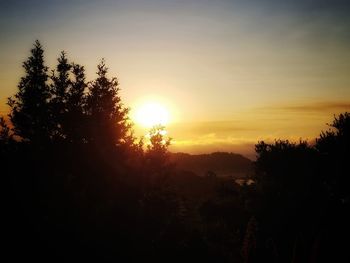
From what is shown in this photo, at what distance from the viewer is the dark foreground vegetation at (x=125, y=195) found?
826 centimetres

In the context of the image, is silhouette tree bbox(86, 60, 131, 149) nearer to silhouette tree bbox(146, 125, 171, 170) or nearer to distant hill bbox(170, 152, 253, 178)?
silhouette tree bbox(146, 125, 171, 170)

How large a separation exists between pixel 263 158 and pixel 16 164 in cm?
3801

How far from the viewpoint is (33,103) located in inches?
1344

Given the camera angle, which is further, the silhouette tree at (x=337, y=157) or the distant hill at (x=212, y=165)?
the distant hill at (x=212, y=165)

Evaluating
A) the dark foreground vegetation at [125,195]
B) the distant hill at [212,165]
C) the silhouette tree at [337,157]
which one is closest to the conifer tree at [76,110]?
the dark foreground vegetation at [125,195]

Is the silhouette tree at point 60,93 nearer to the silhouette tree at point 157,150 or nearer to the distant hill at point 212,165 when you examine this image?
the silhouette tree at point 157,150

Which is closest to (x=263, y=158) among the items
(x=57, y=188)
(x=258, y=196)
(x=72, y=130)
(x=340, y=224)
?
(x=258, y=196)

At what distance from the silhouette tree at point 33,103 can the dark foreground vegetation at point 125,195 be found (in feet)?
0.37

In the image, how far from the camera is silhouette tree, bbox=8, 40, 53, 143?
32688mm

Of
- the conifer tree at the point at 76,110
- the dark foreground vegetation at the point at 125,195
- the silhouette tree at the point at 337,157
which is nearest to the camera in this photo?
the dark foreground vegetation at the point at 125,195

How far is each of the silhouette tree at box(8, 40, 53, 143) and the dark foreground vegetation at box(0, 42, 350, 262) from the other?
0.11m

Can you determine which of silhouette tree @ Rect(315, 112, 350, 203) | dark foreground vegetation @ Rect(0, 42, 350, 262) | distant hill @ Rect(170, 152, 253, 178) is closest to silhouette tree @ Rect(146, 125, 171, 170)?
dark foreground vegetation @ Rect(0, 42, 350, 262)

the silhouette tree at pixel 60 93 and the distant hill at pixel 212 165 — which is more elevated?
the silhouette tree at pixel 60 93

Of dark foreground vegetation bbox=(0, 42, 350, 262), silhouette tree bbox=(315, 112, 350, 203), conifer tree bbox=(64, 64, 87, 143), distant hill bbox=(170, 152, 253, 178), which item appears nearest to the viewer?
dark foreground vegetation bbox=(0, 42, 350, 262)
